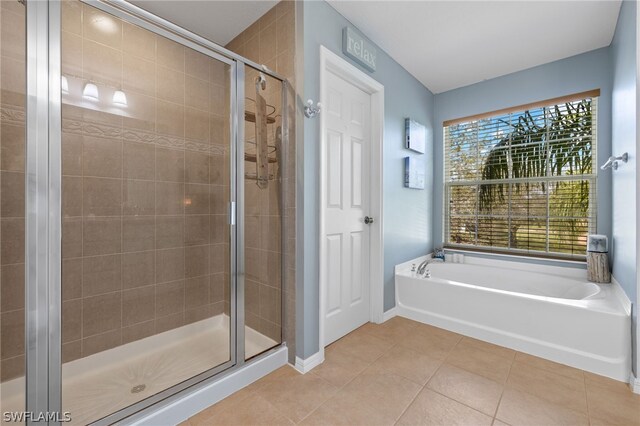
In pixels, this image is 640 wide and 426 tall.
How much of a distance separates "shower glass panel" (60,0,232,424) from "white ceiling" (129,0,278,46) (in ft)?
2.12

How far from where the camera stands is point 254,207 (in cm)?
188

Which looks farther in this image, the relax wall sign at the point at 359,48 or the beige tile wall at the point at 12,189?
the relax wall sign at the point at 359,48

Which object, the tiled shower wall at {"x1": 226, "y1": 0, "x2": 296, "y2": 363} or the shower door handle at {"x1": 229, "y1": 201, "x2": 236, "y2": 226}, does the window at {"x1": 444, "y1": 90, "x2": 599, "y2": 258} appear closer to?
the tiled shower wall at {"x1": 226, "y1": 0, "x2": 296, "y2": 363}

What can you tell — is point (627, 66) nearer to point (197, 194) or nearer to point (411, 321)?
point (411, 321)

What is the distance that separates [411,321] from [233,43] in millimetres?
3092

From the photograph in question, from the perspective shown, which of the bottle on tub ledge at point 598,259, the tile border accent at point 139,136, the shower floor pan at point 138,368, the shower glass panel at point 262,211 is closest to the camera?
the shower floor pan at point 138,368

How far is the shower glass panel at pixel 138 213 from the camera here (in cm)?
139

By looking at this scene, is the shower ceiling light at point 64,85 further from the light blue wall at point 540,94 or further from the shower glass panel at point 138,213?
the light blue wall at point 540,94

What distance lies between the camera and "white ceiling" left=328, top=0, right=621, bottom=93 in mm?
2066

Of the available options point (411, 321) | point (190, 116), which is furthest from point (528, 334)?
point (190, 116)

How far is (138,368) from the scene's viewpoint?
175 cm

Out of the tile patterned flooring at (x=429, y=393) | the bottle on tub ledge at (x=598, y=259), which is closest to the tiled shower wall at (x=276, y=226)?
the tile patterned flooring at (x=429, y=393)

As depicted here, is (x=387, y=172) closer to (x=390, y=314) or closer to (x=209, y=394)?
(x=390, y=314)

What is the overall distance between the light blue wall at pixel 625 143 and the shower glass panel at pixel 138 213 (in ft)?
8.28
